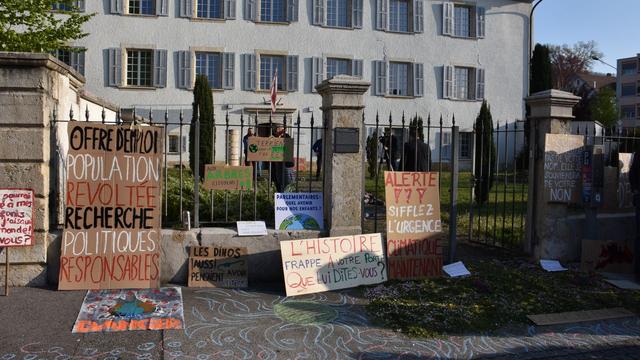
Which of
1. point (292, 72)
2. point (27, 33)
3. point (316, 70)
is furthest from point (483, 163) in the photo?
point (292, 72)

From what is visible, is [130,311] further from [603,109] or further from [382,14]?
Answer: [603,109]

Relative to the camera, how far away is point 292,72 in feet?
78.3

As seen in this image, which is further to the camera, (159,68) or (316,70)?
(316,70)

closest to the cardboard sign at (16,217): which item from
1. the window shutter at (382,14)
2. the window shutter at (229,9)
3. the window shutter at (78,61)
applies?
the window shutter at (78,61)

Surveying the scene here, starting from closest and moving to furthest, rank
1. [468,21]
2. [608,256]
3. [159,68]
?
[608,256] < [159,68] < [468,21]

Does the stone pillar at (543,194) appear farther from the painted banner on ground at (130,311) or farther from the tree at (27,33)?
the tree at (27,33)

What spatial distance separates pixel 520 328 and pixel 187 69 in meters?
19.9

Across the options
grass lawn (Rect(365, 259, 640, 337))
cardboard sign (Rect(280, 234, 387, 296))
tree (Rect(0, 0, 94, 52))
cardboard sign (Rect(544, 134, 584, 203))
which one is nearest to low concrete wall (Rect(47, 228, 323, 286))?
cardboard sign (Rect(280, 234, 387, 296))

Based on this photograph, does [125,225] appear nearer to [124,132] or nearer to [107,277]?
[107,277]

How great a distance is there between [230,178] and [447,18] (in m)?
21.8

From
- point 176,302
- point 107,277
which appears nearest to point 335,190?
point 176,302

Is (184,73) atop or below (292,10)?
below

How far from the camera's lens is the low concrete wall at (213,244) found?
608 cm

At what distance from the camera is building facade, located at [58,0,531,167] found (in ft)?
74.0
